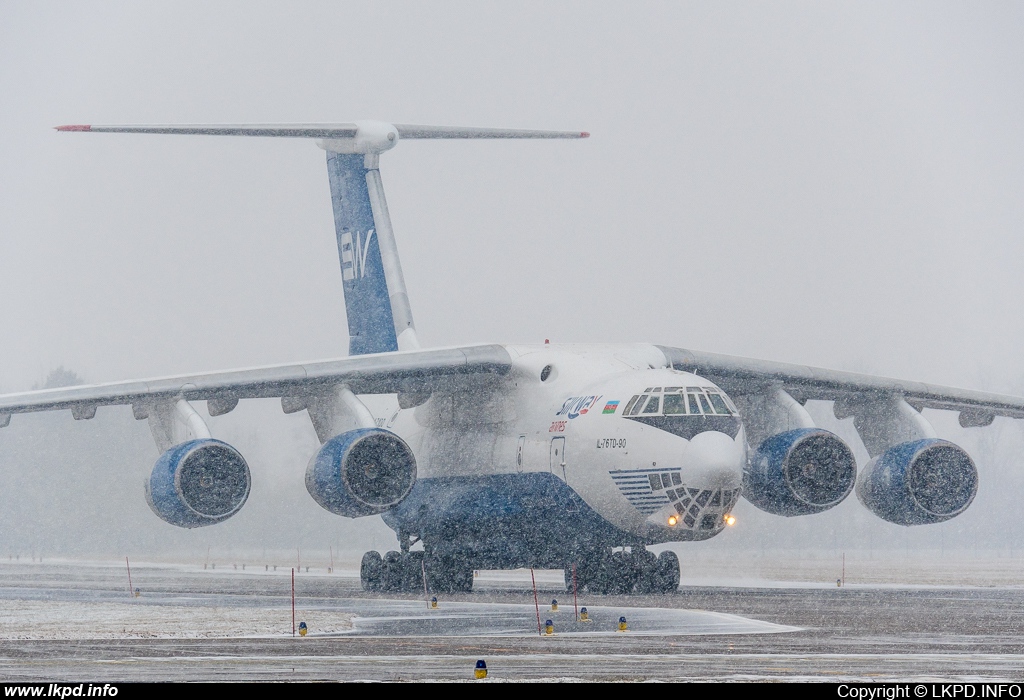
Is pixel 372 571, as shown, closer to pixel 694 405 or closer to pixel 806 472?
pixel 806 472

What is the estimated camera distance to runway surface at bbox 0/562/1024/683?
9930mm

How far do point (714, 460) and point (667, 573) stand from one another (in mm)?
4262

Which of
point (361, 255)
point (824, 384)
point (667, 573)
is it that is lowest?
point (667, 573)

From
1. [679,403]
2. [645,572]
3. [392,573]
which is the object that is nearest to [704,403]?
[679,403]

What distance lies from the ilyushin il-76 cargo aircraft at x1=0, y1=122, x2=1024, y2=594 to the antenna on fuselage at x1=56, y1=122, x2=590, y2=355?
424 mm

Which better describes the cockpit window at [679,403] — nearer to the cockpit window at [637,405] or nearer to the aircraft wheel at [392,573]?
the cockpit window at [637,405]

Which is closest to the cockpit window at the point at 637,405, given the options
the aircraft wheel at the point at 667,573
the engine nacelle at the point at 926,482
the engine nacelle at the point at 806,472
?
the engine nacelle at the point at 806,472

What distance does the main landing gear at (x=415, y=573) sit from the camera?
21672 millimetres

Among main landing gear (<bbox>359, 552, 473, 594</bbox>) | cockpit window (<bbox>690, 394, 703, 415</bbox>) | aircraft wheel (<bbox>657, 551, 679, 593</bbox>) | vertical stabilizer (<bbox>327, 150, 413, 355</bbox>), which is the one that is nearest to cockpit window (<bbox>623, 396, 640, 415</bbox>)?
cockpit window (<bbox>690, 394, 703, 415</bbox>)

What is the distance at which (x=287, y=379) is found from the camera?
19.4 meters

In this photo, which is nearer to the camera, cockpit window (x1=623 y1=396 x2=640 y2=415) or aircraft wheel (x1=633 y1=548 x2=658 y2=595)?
cockpit window (x1=623 y1=396 x2=640 y2=415)

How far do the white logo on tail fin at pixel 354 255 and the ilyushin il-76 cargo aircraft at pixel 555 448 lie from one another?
1.75m

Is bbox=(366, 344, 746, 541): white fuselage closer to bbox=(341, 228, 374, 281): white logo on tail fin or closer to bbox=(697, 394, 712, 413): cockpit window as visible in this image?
bbox=(697, 394, 712, 413): cockpit window

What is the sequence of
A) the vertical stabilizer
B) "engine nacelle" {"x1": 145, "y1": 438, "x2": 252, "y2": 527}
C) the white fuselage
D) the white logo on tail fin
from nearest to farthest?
the white fuselage → "engine nacelle" {"x1": 145, "y1": 438, "x2": 252, "y2": 527} → the vertical stabilizer → the white logo on tail fin
